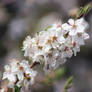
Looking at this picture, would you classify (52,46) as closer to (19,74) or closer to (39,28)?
(19,74)

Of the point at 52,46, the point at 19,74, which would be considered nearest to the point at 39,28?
the point at 19,74

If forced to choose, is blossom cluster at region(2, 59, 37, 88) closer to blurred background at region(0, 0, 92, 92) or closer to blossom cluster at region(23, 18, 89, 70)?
blossom cluster at region(23, 18, 89, 70)

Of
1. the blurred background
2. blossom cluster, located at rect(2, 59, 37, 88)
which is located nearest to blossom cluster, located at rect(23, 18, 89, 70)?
blossom cluster, located at rect(2, 59, 37, 88)

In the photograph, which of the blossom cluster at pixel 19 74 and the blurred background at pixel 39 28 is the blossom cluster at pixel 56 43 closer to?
the blossom cluster at pixel 19 74

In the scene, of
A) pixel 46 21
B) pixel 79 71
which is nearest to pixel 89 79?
pixel 79 71

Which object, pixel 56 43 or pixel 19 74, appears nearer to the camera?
pixel 56 43
